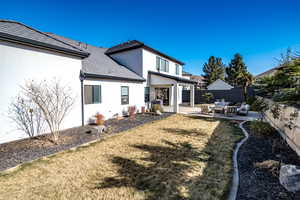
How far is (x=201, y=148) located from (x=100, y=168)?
11.8ft

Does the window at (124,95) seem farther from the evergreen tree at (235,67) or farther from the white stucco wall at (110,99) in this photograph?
the evergreen tree at (235,67)

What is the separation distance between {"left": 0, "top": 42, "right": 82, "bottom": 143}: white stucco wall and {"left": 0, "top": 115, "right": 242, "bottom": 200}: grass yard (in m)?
2.80

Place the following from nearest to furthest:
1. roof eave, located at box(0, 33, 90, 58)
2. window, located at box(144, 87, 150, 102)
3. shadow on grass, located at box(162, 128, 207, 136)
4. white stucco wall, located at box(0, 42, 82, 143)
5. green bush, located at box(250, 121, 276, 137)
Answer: roof eave, located at box(0, 33, 90, 58), white stucco wall, located at box(0, 42, 82, 143), green bush, located at box(250, 121, 276, 137), shadow on grass, located at box(162, 128, 207, 136), window, located at box(144, 87, 150, 102)

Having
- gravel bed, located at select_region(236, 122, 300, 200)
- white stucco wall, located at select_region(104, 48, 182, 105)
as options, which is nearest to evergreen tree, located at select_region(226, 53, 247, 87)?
white stucco wall, located at select_region(104, 48, 182, 105)

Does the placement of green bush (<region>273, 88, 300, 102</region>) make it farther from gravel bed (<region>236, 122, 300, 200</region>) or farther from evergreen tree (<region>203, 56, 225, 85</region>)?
evergreen tree (<region>203, 56, 225, 85</region>)

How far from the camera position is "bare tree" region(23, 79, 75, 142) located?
5980 mm

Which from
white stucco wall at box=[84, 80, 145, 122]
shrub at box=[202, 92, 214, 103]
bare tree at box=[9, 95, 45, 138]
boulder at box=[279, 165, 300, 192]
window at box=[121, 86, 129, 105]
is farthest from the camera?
shrub at box=[202, 92, 214, 103]

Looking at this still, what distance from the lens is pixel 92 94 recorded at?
8.91 m

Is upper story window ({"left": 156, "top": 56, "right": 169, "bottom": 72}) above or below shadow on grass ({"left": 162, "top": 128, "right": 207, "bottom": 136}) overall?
above

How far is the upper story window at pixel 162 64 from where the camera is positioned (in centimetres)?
1570

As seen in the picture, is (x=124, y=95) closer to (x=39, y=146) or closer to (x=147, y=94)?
(x=147, y=94)

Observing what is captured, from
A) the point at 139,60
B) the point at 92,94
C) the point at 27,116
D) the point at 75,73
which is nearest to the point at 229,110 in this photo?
the point at 139,60

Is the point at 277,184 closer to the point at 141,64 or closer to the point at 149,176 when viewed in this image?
the point at 149,176

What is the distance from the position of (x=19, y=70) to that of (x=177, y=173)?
7172mm
